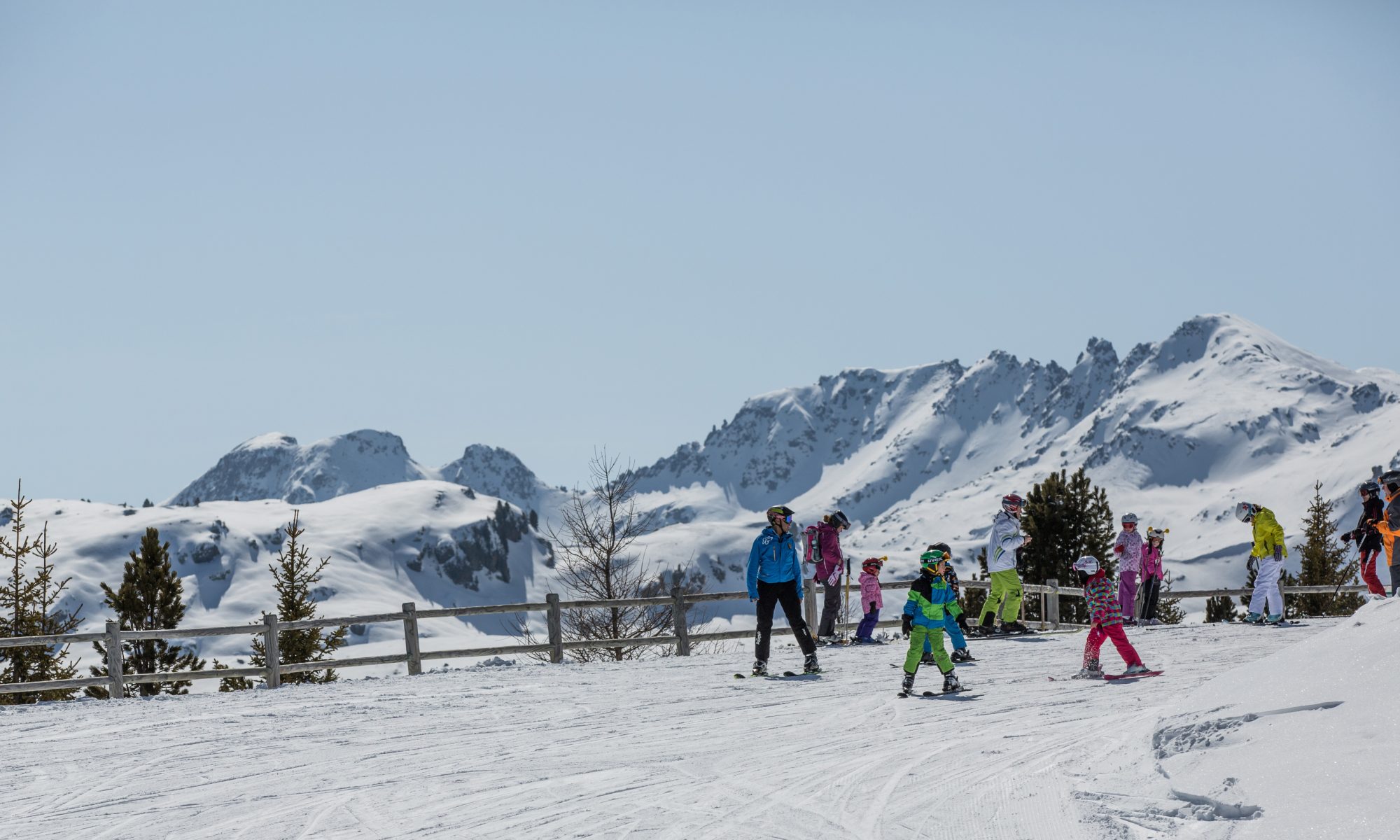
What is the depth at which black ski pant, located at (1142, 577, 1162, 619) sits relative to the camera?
2088 centimetres

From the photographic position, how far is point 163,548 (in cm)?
3338

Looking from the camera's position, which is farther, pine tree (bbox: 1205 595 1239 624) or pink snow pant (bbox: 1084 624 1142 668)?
pine tree (bbox: 1205 595 1239 624)

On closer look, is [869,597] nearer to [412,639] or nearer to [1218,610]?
[412,639]

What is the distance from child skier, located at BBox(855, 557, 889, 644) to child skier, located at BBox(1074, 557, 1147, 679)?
17.8ft

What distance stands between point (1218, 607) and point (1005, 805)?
3632cm

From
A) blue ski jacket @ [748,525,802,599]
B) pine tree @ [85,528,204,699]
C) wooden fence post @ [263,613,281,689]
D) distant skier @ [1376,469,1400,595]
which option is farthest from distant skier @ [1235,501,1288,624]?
pine tree @ [85,528,204,699]

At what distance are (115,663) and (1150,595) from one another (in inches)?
678

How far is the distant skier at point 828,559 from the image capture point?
18797 mm

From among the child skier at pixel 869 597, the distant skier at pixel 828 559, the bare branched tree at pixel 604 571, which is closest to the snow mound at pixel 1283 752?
the distant skier at pixel 828 559

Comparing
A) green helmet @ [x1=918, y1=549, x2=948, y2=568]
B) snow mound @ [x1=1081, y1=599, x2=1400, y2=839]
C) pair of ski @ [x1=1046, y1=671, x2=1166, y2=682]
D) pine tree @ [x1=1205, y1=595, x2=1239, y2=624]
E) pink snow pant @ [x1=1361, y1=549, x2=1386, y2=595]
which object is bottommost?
pine tree @ [x1=1205, y1=595, x2=1239, y2=624]

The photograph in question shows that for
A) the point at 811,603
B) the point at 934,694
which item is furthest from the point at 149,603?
the point at 934,694

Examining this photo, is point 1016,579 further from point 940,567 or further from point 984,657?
point 940,567

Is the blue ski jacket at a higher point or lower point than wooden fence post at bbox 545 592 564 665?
higher

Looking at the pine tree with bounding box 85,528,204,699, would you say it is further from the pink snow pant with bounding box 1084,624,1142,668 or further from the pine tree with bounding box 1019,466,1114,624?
the pink snow pant with bounding box 1084,624,1142,668
